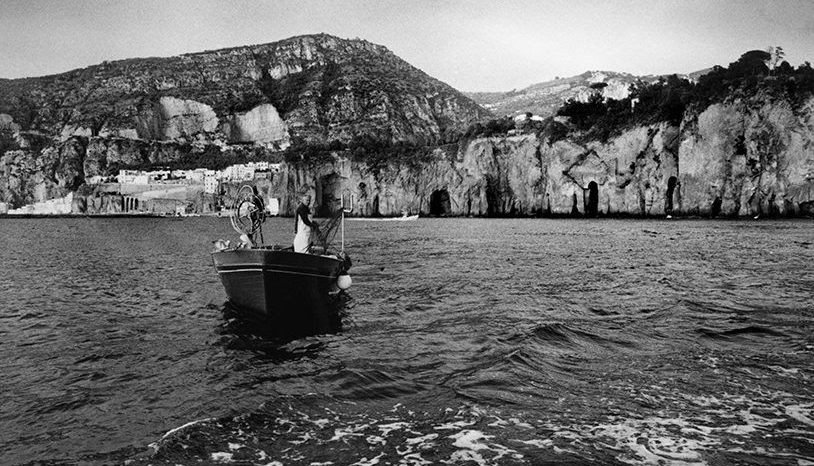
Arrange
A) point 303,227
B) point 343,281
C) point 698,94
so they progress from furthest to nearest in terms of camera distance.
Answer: point 698,94 < point 343,281 < point 303,227

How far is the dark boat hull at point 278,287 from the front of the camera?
1147 centimetres

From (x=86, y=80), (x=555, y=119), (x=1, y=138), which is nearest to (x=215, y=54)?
(x=86, y=80)

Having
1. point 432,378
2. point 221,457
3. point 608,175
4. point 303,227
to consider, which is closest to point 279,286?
point 303,227

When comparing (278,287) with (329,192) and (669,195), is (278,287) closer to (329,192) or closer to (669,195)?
(669,195)

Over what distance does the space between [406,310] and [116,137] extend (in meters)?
166

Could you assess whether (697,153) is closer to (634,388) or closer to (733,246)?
(733,246)

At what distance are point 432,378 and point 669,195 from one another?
2885 inches

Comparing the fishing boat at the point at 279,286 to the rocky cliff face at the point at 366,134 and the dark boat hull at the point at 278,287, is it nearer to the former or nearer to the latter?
the dark boat hull at the point at 278,287

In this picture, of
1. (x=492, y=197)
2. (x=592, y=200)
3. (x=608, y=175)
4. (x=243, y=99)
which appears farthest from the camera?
(x=243, y=99)

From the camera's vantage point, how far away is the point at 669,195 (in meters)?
70.8

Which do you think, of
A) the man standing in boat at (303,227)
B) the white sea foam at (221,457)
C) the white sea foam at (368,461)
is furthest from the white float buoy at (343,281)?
the white sea foam at (368,461)

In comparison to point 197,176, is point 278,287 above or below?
below

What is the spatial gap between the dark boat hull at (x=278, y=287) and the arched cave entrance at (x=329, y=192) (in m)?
102

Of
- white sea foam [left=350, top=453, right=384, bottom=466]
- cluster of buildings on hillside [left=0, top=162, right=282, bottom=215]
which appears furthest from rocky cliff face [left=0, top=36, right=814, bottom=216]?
white sea foam [left=350, top=453, right=384, bottom=466]
